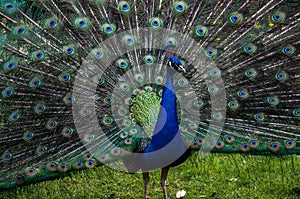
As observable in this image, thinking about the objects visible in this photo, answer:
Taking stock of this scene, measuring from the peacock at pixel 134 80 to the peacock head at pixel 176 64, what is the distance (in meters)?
0.27

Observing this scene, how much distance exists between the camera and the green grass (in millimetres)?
3575

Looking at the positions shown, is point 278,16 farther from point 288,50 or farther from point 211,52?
point 211,52

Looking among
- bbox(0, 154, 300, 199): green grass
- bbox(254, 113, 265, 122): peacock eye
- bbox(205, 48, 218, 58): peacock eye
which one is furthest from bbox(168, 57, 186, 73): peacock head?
bbox(0, 154, 300, 199): green grass

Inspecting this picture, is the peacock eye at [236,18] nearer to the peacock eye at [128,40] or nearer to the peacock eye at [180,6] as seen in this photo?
the peacock eye at [180,6]

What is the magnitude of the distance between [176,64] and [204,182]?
1509 mm

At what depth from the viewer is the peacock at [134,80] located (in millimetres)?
3080

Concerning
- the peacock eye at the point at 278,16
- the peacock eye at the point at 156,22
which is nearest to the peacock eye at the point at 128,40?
the peacock eye at the point at 156,22

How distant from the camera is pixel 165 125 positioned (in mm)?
2918

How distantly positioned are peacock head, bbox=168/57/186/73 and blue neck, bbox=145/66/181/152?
0.22 m

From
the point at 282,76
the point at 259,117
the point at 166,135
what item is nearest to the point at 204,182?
the point at 259,117

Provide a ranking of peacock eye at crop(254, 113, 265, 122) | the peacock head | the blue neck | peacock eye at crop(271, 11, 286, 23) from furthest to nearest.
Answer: peacock eye at crop(254, 113, 265, 122)
peacock eye at crop(271, 11, 286, 23)
the blue neck
the peacock head

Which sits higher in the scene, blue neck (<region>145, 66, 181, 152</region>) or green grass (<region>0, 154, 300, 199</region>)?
blue neck (<region>145, 66, 181, 152</region>)

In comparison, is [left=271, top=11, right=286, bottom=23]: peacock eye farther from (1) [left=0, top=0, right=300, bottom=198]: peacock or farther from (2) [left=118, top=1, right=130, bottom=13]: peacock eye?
(2) [left=118, top=1, right=130, bottom=13]: peacock eye

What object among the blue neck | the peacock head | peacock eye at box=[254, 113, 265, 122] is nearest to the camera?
the peacock head
